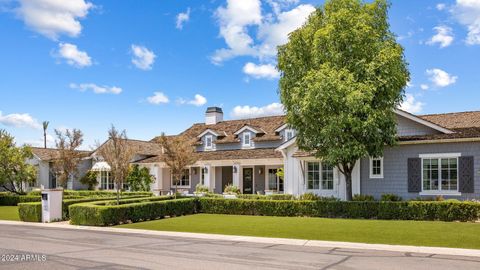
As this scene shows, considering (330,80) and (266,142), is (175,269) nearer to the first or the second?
(330,80)

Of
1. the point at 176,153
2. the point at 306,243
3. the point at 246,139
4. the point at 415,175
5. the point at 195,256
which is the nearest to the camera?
the point at 195,256

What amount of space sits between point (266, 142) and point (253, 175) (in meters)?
2.86

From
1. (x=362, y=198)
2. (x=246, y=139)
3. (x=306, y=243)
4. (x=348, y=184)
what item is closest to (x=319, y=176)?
(x=348, y=184)

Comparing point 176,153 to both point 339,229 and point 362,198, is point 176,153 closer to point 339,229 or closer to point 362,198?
point 362,198

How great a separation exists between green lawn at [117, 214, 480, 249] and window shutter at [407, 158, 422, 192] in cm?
420

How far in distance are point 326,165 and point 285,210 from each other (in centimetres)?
473

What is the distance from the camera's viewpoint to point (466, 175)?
2142 centimetres

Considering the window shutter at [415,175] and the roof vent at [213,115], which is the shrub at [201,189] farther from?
the window shutter at [415,175]

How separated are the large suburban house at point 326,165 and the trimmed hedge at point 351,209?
9.60ft

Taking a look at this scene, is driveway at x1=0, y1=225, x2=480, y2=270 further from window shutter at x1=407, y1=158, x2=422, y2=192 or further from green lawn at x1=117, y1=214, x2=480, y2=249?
window shutter at x1=407, y1=158, x2=422, y2=192

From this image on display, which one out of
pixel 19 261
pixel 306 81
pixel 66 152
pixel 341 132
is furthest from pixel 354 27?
pixel 66 152

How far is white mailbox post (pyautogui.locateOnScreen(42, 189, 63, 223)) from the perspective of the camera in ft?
73.4

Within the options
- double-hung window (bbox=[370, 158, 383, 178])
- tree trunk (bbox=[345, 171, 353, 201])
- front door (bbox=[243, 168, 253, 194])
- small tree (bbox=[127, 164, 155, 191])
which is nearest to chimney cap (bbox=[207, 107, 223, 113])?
small tree (bbox=[127, 164, 155, 191])

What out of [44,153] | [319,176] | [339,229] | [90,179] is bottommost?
[339,229]
